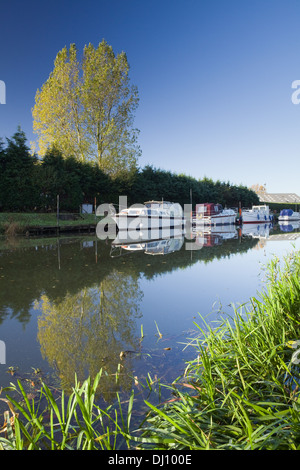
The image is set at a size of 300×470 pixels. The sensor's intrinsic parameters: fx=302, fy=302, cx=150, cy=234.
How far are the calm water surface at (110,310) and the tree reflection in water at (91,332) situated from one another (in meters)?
0.01

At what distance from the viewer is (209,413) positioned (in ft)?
5.99

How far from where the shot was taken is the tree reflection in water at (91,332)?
8.91ft

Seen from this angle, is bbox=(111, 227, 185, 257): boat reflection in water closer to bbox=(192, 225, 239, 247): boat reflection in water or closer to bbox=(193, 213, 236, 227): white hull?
bbox=(192, 225, 239, 247): boat reflection in water

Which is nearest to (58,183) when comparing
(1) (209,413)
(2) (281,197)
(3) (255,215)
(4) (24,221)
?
(4) (24,221)

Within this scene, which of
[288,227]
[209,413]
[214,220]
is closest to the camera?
[209,413]

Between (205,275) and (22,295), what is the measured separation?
3975 millimetres

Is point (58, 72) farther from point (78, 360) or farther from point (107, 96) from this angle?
point (78, 360)

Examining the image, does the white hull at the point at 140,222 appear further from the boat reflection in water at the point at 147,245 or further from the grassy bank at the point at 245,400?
the grassy bank at the point at 245,400

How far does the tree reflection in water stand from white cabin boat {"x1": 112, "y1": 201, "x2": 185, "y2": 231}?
14.1 m

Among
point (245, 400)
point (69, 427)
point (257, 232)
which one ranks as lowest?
point (69, 427)

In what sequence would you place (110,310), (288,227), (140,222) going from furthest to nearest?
(288,227)
(140,222)
(110,310)

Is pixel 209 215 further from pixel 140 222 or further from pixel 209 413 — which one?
pixel 209 413

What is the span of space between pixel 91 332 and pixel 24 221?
1686cm
